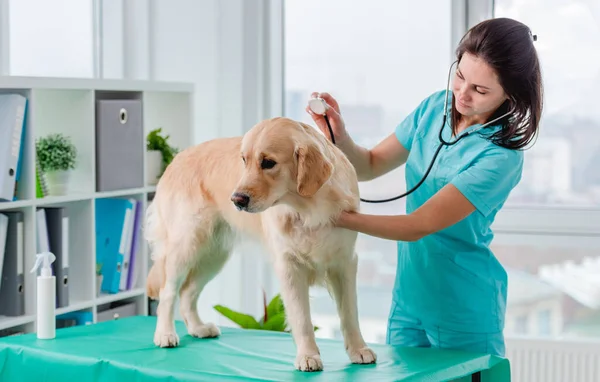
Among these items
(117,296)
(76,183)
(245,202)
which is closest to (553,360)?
(117,296)

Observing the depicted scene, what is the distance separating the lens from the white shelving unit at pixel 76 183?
2742 mm

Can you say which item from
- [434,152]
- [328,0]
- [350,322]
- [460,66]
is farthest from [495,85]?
[328,0]

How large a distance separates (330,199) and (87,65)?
2426mm

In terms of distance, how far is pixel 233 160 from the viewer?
200cm

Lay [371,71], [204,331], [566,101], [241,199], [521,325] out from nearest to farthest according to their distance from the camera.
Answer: [241,199]
[204,331]
[566,101]
[521,325]
[371,71]

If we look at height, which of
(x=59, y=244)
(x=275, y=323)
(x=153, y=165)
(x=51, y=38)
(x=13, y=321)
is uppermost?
(x=51, y=38)

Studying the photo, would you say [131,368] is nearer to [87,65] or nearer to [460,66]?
[460,66]

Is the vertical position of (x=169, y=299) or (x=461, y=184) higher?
(x=461, y=184)

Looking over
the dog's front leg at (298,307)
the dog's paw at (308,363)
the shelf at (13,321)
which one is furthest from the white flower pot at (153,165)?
the dog's paw at (308,363)

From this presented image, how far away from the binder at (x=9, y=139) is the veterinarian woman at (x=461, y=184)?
42.4 inches

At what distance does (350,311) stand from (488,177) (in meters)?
0.42

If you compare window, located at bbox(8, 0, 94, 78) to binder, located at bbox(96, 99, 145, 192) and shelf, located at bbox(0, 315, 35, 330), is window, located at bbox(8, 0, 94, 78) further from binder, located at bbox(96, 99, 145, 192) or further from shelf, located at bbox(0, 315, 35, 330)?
shelf, located at bbox(0, 315, 35, 330)

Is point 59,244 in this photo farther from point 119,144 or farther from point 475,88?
point 475,88

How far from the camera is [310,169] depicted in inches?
66.9
